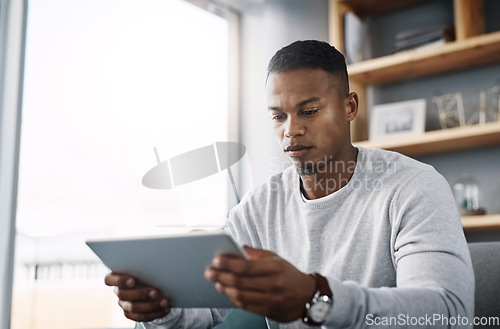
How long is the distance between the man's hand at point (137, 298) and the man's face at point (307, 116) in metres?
0.48

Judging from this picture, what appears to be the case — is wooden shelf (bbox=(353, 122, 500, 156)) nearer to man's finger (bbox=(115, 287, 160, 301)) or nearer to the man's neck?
the man's neck

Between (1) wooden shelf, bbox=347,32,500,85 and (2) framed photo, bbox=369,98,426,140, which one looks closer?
(1) wooden shelf, bbox=347,32,500,85

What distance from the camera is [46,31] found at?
2428mm

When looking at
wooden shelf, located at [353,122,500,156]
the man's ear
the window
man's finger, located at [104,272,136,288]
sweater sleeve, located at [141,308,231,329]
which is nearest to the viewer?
man's finger, located at [104,272,136,288]

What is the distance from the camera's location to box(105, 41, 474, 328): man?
0.82 metres

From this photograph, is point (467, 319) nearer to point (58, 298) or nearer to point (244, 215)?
point (244, 215)

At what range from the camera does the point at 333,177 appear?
4.38 ft

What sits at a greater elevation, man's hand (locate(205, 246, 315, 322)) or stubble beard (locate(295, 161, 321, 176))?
stubble beard (locate(295, 161, 321, 176))

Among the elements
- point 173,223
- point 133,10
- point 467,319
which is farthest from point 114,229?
point 467,319

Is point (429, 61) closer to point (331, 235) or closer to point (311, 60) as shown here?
point (311, 60)

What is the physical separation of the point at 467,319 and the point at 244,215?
61 centimetres

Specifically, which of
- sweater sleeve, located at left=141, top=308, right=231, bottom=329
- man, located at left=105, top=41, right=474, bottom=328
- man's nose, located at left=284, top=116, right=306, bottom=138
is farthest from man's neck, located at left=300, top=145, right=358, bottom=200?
sweater sleeve, located at left=141, top=308, right=231, bottom=329

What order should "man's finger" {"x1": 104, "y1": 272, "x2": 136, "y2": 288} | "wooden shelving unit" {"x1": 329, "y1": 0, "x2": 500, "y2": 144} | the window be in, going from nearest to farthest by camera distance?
"man's finger" {"x1": 104, "y1": 272, "x2": 136, "y2": 288}, the window, "wooden shelving unit" {"x1": 329, "y1": 0, "x2": 500, "y2": 144}

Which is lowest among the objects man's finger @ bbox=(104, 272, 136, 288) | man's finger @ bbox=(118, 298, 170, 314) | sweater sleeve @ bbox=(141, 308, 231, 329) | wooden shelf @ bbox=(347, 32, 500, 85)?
sweater sleeve @ bbox=(141, 308, 231, 329)
